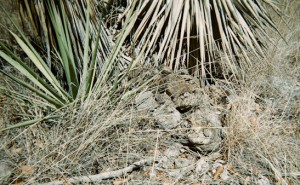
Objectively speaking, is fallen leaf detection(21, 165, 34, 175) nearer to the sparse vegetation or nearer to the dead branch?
the sparse vegetation

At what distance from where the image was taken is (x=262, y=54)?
2.71 meters

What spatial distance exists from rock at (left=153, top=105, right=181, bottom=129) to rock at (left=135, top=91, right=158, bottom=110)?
8cm

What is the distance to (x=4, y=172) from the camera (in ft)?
5.60


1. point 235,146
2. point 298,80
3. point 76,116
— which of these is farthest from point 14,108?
point 298,80

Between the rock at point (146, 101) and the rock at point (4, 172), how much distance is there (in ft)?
3.47

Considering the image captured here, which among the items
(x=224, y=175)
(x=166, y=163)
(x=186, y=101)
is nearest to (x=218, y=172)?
(x=224, y=175)

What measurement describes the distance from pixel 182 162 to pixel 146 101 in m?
0.62

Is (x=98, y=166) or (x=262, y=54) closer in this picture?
(x=98, y=166)

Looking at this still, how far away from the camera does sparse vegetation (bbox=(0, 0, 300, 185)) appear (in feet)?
5.93

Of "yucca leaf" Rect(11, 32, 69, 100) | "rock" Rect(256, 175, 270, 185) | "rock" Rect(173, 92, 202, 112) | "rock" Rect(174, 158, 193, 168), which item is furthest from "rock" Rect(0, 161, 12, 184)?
"rock" Rect(256, 175, 270, 185)

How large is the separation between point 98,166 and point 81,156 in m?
0.16

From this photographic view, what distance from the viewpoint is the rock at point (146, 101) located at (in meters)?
2.25

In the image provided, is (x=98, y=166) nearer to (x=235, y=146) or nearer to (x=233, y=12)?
(x=235, y=146)

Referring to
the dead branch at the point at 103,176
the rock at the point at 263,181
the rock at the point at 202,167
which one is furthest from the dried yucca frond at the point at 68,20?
the rock at the point at 263,181
